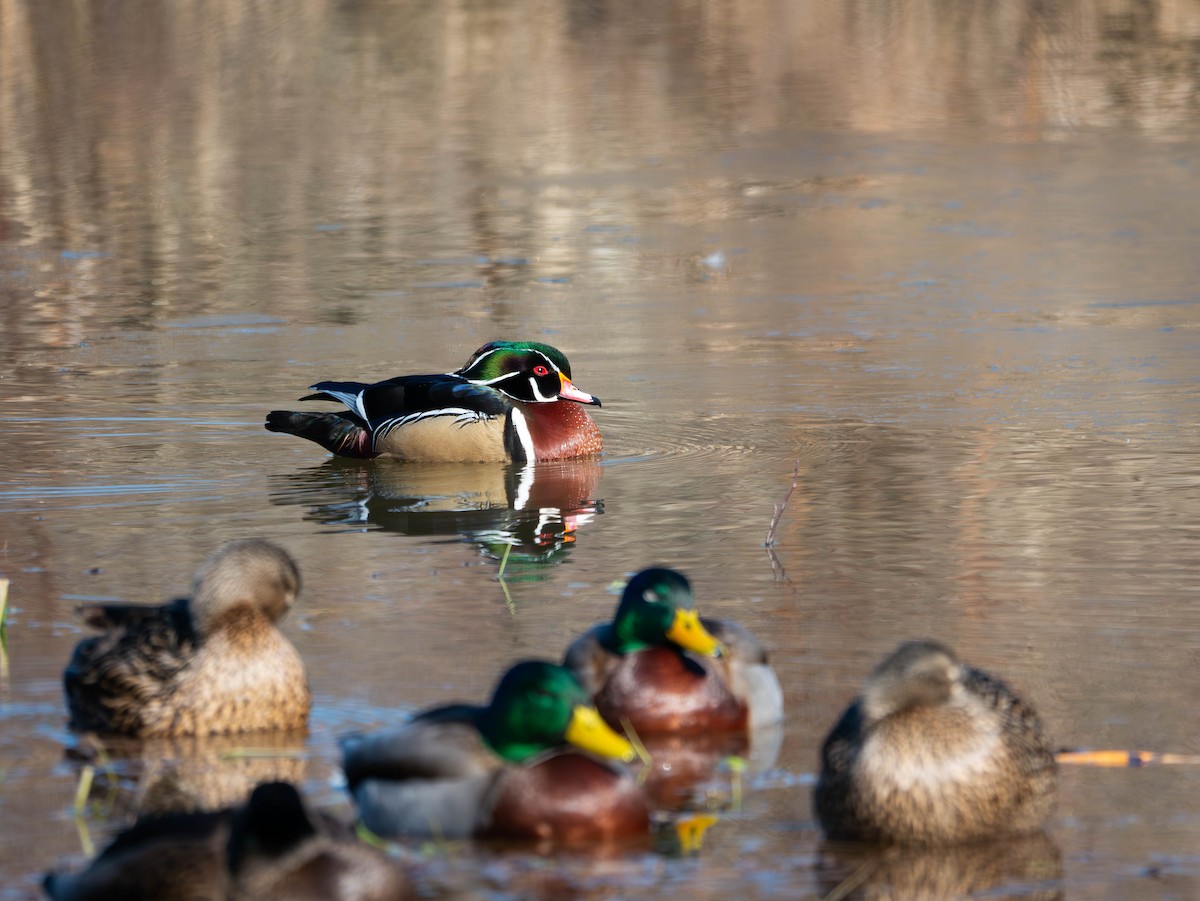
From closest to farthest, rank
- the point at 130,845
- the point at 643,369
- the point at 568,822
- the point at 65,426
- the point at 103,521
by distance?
1. the point at 130,845
2. the point at 568,822
3. the point at 103,521
4. the point at 65,426
5. the point at 643,369

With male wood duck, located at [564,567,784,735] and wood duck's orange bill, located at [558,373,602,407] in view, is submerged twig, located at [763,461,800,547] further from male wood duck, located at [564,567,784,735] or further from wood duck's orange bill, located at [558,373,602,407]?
male wood duck, located at [564,567,784,735]

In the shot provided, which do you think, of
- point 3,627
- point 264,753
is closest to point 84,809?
point 264,753

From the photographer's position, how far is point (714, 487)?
10906 mm

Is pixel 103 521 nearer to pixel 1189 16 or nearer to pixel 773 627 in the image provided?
pixel 773 627

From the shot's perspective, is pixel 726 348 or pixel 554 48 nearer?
pixel 726 348

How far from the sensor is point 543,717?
5828 millimetres

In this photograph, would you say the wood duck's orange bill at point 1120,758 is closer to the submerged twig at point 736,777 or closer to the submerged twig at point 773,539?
the submerged twig at point 736,777

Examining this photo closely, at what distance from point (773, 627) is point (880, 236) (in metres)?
11.1

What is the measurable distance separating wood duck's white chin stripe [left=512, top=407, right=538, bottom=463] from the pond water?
0.75 feet

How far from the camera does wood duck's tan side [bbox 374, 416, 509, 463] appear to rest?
12.3 metres

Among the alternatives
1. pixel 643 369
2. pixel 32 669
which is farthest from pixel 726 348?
pixel 32 669

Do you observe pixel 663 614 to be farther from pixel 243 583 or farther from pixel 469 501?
pixel 469 501

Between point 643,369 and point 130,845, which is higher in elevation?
point 130,845

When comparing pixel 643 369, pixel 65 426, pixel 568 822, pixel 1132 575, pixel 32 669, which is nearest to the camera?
pixel 568 822
